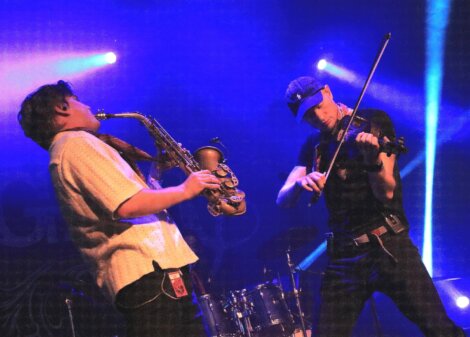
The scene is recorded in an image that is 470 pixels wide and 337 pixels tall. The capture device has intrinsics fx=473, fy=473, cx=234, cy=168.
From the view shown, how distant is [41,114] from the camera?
7.91 ft

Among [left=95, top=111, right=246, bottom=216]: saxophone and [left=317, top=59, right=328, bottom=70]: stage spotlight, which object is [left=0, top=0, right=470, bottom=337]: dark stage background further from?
[left=95, top=111, right=246, bottom=216]: saxophone

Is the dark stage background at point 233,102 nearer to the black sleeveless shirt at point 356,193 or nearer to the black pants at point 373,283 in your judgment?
the black sleeveless shirt at point 356,193

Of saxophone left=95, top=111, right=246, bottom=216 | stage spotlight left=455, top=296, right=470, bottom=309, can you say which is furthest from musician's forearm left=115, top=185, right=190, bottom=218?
stage spotlight left=455, top=296, right=470, bottom=309

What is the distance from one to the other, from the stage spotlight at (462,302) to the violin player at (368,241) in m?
3.13

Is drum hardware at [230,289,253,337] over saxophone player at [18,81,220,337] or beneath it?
beneath

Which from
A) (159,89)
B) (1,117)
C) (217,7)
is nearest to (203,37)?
(217,7)

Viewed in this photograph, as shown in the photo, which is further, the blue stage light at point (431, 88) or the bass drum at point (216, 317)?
the blue stage light at point (431, 88)

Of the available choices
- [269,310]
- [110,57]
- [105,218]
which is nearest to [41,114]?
[105,218]

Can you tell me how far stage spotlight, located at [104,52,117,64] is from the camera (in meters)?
5.90

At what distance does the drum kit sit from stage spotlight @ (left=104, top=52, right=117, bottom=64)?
300cm

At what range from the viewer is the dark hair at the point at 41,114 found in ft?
7.93

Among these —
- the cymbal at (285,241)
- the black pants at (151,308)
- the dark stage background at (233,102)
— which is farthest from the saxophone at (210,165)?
the cymbal at (285,241)

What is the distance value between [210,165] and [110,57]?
3.55 meters

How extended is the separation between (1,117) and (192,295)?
13.4 feet
